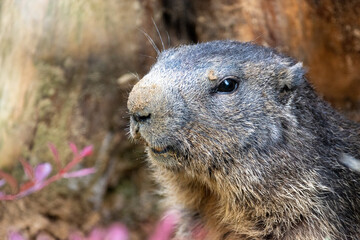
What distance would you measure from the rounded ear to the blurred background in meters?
1.64

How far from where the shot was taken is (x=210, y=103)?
3.87m

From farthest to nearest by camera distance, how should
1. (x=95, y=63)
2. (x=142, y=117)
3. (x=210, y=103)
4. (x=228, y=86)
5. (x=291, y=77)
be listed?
(x=95, y=63)
(x=291, y=77)
(x=228, y=86)
(x=210, y=103)
(x=142, y=117)

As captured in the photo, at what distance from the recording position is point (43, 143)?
5.79 m

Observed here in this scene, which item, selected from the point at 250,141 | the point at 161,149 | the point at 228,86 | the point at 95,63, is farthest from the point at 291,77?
the point at 95,63

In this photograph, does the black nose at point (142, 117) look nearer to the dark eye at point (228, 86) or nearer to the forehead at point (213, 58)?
the forehead at point (213, 58)

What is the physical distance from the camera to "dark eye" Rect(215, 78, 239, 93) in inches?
156

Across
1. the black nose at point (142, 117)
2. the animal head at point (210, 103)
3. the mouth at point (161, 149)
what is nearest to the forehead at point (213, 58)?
the animal head at point (210, 103)

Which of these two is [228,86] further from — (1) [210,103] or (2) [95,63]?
(2) [95,63]

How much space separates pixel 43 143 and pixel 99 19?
1539 millimetres

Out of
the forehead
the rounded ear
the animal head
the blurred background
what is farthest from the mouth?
the blurred background

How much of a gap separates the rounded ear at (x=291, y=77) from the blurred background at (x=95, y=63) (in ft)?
5.39

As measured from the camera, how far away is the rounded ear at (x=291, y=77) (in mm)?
4148

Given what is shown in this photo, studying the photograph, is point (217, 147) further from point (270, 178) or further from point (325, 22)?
point (325, 22)

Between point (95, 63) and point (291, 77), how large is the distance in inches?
99.8
